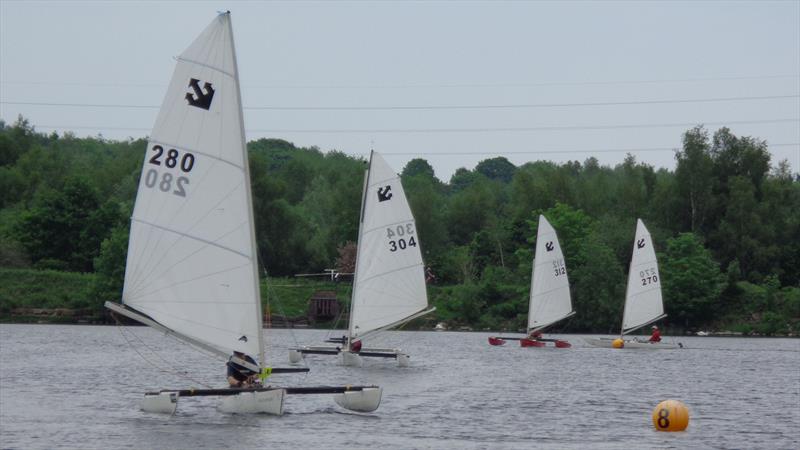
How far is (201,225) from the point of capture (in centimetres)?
3400

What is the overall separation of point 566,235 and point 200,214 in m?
88.3

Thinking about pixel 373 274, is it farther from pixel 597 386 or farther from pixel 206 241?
pixel 206 241

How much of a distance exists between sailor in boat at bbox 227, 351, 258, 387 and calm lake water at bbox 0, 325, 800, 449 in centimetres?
95

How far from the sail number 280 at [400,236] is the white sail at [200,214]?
24.8 metres

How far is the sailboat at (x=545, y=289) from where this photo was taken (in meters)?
81.4

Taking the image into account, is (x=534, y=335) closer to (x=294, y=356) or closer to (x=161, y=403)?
(x=294, y=356)

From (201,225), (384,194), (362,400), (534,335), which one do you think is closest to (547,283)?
(534,335)

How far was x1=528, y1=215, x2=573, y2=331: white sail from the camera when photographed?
81.6 metres

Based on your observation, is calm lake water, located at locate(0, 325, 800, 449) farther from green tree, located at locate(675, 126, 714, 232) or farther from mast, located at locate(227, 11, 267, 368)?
green tree, located at locate(675, 126, 714, 232)

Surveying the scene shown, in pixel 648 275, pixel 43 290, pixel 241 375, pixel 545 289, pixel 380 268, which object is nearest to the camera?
pixel 241 375

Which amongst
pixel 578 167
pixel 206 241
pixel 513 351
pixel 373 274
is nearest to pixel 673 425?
pixel 206 241

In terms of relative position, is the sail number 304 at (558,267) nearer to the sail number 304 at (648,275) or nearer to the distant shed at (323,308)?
the sail number 304 at (648,275)

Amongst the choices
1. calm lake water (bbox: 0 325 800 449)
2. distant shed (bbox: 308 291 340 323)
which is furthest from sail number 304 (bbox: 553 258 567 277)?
distant shed (bbox: 308 291 340 323)

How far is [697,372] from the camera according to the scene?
208 ft
